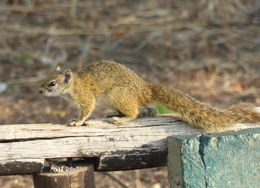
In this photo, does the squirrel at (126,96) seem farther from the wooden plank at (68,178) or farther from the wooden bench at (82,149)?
the wooden plank at (68,178)

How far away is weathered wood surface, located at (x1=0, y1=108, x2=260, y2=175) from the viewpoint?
3.00m

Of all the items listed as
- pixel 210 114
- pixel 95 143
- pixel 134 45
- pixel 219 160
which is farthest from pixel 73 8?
pixel 219 160

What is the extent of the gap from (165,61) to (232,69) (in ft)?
3.09

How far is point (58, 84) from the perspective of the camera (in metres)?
3.84

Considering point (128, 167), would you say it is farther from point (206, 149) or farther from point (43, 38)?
point (43, 38)

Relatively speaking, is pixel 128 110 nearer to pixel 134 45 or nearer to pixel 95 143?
pixel 95 143

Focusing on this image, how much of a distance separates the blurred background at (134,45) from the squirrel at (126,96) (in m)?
2.51

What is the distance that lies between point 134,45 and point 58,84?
16.0ft

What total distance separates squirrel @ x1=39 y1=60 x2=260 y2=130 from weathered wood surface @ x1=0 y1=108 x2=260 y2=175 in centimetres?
8

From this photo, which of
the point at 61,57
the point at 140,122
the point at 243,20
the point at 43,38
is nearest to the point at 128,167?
the point at 140,122

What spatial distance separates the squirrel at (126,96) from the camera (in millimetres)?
3289

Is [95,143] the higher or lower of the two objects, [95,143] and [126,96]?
Answer: the lower

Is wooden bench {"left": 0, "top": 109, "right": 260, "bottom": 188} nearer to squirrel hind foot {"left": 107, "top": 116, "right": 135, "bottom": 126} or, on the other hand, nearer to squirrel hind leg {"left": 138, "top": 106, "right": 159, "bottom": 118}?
squirrel hind foot {"left": 107, "top": 116, "right": 135, "bottom": 126}

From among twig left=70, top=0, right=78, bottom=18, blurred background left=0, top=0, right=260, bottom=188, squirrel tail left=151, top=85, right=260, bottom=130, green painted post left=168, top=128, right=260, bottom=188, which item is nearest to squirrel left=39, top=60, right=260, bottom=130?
squirrel tail left=151, top=85, right=260, bottom=130
